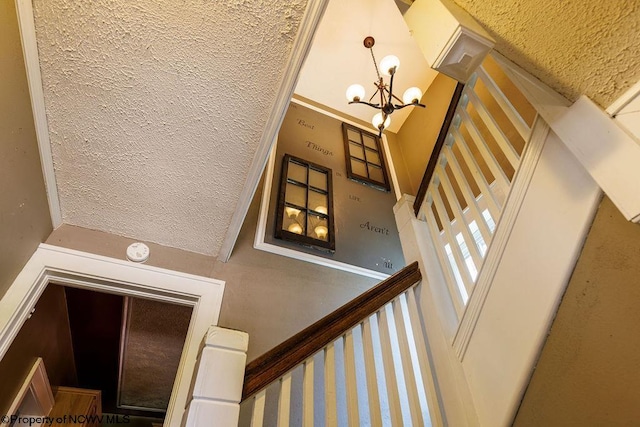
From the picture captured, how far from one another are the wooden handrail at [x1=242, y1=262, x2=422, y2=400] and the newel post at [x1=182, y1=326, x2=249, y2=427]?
43 millimetres

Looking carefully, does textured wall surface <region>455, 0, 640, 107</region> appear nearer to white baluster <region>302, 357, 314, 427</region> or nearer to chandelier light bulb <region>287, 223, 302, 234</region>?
white baluster <region>302, 357, 314, 427</region>

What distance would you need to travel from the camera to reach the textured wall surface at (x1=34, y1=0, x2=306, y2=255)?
1166mm

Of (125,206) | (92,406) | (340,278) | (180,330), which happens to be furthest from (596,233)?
(92,406)

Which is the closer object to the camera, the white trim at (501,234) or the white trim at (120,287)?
the white trim at (501,234)

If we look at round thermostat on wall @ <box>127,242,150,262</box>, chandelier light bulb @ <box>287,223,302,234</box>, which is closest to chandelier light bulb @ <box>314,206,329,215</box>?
chandelier light bulb @ <box>287,223,302,234</box>

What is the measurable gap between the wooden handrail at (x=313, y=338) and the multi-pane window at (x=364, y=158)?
2.45m

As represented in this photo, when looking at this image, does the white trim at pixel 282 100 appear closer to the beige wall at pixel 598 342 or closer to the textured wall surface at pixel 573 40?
the textured wall surface at pixel 573 40

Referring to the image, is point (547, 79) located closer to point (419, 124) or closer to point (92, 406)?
point (419, 124)

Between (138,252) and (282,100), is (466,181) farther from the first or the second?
(138,252)

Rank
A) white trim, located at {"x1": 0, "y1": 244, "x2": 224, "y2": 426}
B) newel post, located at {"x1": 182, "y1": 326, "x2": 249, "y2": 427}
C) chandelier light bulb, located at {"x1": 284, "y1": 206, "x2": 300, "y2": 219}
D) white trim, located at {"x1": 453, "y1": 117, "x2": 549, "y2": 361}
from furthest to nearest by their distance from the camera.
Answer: chandelier light bulb, located at {"x1": 284, "y1": 206, "x2": 300, "y2": 219}
white trim, located at {"x1": 0, "y1": 244, "x2": 224, "y2": 426}
white trim, located at {"x1": 453, "y1": 117, "x2": 549, "y2": 361}
newel post, located at {"x1": 182, "y1": 326, "x2": 249, "y2": 427}

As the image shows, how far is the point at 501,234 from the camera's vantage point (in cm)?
111

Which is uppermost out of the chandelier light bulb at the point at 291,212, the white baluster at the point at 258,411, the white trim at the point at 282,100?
the chandelier light bulb at the point at 291,212

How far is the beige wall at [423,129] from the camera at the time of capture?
4.12 metres

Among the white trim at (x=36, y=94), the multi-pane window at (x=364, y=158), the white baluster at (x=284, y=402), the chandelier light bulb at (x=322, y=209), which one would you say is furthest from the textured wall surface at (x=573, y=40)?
the multi-pane window at (x=364, y=158)
